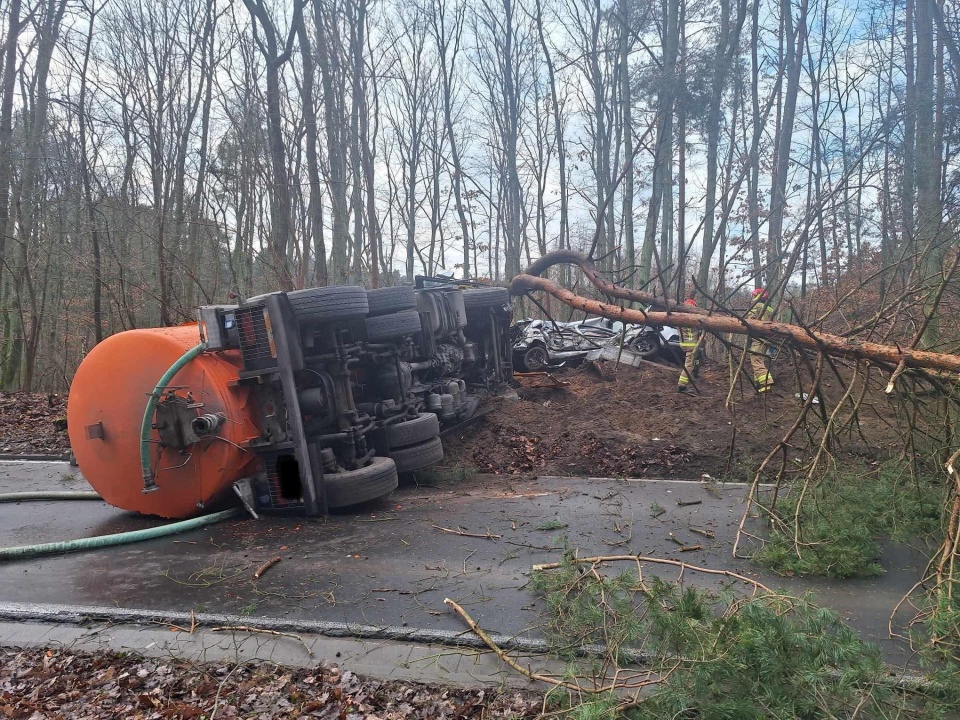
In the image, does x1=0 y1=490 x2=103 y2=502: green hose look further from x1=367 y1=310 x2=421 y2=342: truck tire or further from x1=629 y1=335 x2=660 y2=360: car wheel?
x1=629 y1=335 x2=660 y2=360: car wheel

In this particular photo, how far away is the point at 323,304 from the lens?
18.9 feet

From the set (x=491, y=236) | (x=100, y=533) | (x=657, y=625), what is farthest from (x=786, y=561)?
(x=491, y=236)

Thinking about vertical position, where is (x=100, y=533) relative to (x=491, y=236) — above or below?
below

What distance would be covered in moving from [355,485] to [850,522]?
12.1 ft

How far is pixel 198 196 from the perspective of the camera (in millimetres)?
16391

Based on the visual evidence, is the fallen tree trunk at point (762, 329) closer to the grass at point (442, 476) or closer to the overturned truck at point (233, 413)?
the grass at point (442, 476)

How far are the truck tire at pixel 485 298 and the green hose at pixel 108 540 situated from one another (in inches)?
187

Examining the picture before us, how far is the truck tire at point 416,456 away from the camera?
6.56 m

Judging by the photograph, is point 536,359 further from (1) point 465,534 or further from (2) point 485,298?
(1) point 465,534

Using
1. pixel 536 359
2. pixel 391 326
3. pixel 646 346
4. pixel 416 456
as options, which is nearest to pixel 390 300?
pixel 391 326

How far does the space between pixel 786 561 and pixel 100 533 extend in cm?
507

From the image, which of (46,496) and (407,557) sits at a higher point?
(46,496)

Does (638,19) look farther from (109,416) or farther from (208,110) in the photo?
(109,416)

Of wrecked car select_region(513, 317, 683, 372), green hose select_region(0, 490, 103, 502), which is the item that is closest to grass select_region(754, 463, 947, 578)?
green hose select_region(0, 490, 103, 502)
